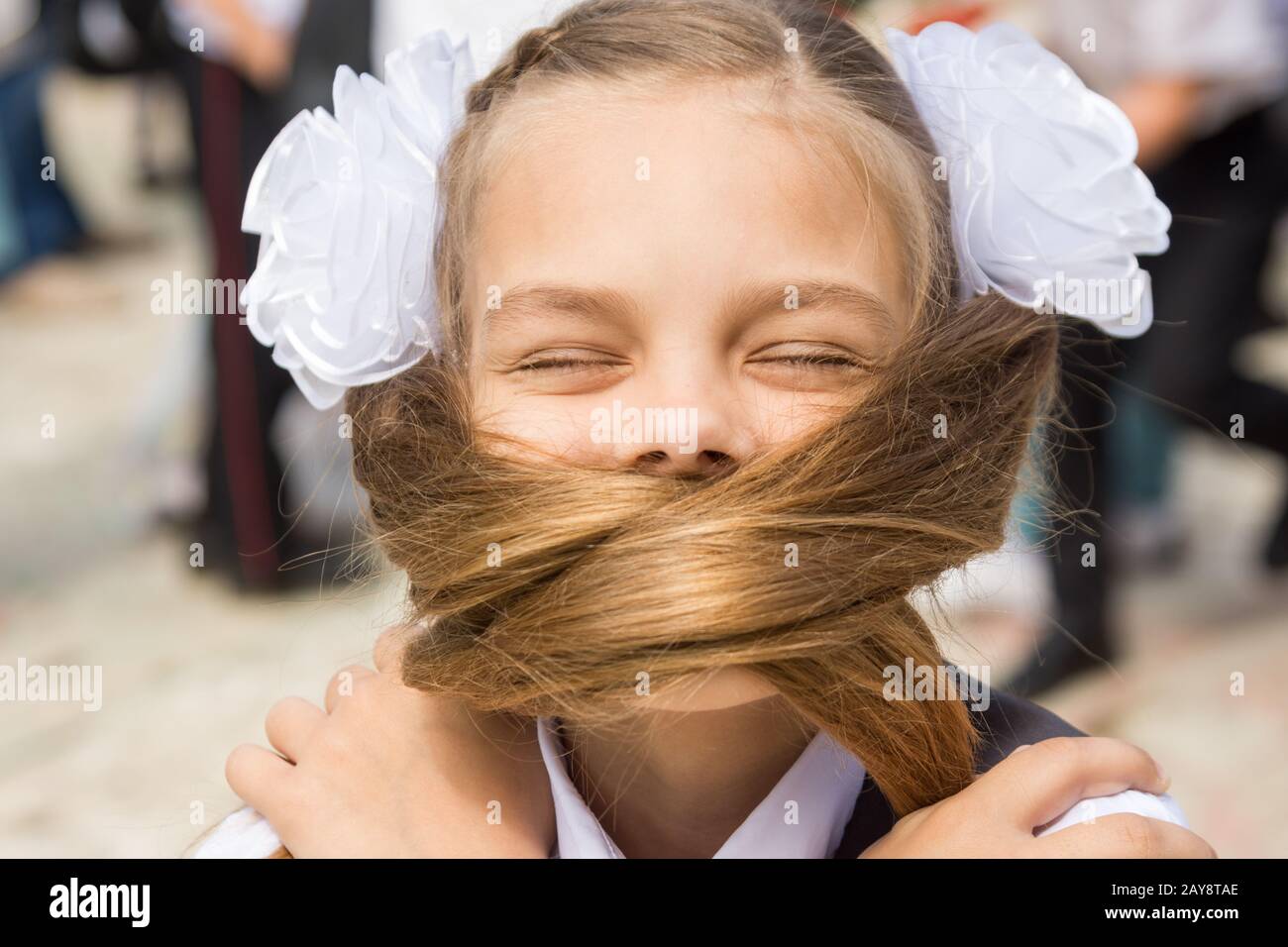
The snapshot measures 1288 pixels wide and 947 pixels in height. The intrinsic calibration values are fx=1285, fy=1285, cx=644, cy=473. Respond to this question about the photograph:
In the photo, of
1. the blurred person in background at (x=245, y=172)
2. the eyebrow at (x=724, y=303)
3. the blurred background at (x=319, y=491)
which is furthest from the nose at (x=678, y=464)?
the blurred person in background at (x=245, y=172)

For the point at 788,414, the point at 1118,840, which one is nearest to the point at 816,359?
the point at 788,414

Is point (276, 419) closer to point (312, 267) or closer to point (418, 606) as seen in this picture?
point (312, 267)

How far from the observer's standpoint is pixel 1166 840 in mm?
907

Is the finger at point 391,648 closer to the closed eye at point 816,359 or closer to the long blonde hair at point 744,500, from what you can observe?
the long blonde hair at point 744,500

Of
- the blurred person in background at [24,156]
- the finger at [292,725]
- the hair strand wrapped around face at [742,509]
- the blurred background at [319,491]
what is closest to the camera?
the hair strand wrapped around face at [742,509]

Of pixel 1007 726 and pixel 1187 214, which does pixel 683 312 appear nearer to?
pixel 1007 726

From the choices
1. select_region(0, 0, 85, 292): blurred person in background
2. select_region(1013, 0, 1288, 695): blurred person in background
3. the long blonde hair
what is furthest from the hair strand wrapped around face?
select_region(0, 0, 85, 292): blurred person in background

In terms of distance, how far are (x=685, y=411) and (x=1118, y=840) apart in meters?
0.42

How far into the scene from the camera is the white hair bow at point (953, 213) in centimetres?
116

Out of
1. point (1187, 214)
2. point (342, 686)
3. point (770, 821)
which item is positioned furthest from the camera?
point (1187, 214)

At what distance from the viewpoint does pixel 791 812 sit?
1.04m

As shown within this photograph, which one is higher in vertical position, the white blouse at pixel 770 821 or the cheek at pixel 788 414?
the cheek at pixel 788 414

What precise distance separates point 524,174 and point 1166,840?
707mm
